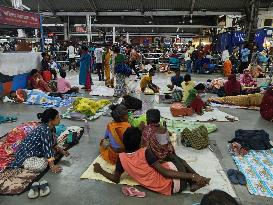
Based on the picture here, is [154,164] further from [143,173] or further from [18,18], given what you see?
[18,18]

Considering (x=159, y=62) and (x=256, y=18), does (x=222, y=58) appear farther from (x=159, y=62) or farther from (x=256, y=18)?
(x=159, y=62)

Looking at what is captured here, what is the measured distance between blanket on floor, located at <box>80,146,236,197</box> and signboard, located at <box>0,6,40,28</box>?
6.40m

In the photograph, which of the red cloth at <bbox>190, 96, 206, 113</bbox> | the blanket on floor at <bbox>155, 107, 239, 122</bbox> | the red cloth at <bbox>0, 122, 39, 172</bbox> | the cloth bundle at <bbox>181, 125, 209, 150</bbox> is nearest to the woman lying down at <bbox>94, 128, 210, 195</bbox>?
the cloth bundle at <bbox>181, 125, 209, 150</bbox>

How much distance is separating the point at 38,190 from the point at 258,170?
9.96 ft

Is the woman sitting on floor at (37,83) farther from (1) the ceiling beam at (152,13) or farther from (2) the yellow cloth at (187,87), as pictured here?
(1) the ceiling beam at (152,13)

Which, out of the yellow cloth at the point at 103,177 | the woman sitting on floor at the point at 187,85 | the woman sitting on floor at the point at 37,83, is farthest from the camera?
the woman sitting on floor at the point at 37,83

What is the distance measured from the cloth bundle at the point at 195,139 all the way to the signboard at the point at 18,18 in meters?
6.70

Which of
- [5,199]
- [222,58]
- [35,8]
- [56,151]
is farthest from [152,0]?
[5,199]

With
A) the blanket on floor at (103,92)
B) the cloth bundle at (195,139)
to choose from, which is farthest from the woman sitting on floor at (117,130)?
the blanket on floor at (103,92)

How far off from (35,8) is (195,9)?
10296 millimetres

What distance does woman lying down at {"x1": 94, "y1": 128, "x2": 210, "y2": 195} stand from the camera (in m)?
3.48

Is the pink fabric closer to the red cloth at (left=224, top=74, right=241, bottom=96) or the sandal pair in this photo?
the red cloth at (left=224, top=74, right=241, bottom=96)

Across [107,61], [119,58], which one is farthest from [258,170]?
[107,61]

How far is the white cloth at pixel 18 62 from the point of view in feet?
30.2
